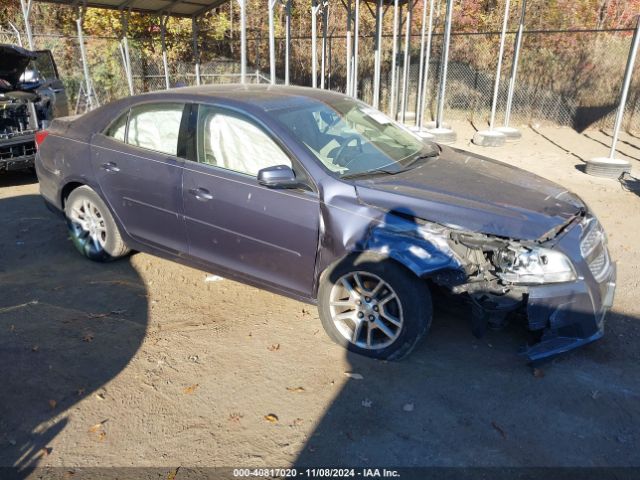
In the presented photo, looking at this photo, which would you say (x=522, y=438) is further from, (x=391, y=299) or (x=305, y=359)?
(x=305, y=359)

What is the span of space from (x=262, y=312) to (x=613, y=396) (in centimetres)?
250

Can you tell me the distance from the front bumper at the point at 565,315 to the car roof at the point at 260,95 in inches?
90.2

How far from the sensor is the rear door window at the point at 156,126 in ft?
13.6

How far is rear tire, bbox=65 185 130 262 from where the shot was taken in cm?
469

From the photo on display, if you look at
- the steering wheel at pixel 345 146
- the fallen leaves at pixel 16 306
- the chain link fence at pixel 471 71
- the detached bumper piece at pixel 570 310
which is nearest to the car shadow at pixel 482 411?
the detached bumper piece at pixel 570 310

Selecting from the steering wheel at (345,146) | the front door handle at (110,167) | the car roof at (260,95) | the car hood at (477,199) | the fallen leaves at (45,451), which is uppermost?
the car roof at (260,95)

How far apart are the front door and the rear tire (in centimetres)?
108

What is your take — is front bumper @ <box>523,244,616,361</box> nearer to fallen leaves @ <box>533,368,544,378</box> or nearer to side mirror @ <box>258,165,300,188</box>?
fallen leaves @ <box>533,368,544,378</box>

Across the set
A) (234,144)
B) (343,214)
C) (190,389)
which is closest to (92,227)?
(234,144)

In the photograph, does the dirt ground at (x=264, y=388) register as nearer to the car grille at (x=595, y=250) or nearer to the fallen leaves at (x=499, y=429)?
the fallen leaves at (x=499, y=429)

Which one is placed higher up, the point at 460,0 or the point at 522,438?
the point at 460,0

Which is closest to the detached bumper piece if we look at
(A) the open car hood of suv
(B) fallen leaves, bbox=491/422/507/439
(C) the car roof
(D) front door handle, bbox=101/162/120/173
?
(B) fallen leaves, bbox=491/422/507/439

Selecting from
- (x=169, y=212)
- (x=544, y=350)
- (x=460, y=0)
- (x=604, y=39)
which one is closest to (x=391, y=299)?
(x=544, y=350)

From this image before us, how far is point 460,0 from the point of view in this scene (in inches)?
714
